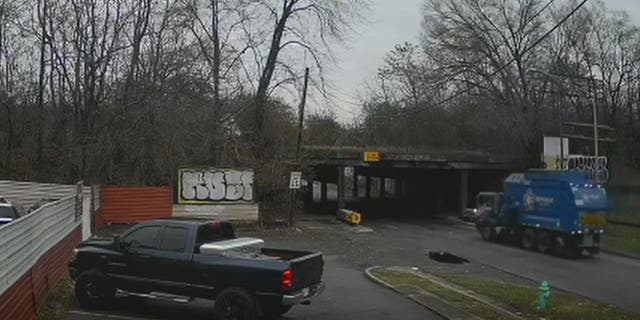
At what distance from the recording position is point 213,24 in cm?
4809

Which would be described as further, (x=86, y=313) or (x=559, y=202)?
(x=559, y=202)

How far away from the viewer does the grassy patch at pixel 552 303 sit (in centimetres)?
1597

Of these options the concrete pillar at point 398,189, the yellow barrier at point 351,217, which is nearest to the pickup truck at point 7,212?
the yellow barrier at point 351,217

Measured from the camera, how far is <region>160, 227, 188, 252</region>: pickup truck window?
13.0 m

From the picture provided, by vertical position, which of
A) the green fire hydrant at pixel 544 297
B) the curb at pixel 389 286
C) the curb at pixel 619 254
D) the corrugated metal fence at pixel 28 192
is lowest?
the curb at pixel 619 254

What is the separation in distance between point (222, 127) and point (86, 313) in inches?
1169

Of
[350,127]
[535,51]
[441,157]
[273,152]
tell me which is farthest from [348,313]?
[350,127]

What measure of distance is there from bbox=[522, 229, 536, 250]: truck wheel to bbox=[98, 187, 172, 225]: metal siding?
17.2 metres

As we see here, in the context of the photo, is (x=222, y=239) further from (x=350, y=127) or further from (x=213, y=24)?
(x=350, y=127)

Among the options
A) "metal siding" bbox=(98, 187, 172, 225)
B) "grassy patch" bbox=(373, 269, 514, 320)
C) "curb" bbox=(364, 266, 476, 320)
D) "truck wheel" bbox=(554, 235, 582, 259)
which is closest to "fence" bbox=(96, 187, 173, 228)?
"metal siding" bbox=(98, 187, 172, 225)

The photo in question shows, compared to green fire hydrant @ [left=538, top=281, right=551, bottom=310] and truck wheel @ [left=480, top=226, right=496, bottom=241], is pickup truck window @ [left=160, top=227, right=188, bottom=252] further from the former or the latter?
truck wheel @ [left=480, top=226, right=496, bottom=241]

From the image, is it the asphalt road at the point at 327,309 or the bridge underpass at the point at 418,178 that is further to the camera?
the bridge underpass at the point at 418,178

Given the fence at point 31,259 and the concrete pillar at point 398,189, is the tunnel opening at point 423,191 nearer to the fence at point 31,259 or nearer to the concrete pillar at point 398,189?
the concrete pillar at point 398,189

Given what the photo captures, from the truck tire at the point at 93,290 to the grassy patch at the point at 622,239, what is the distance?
27774mm
